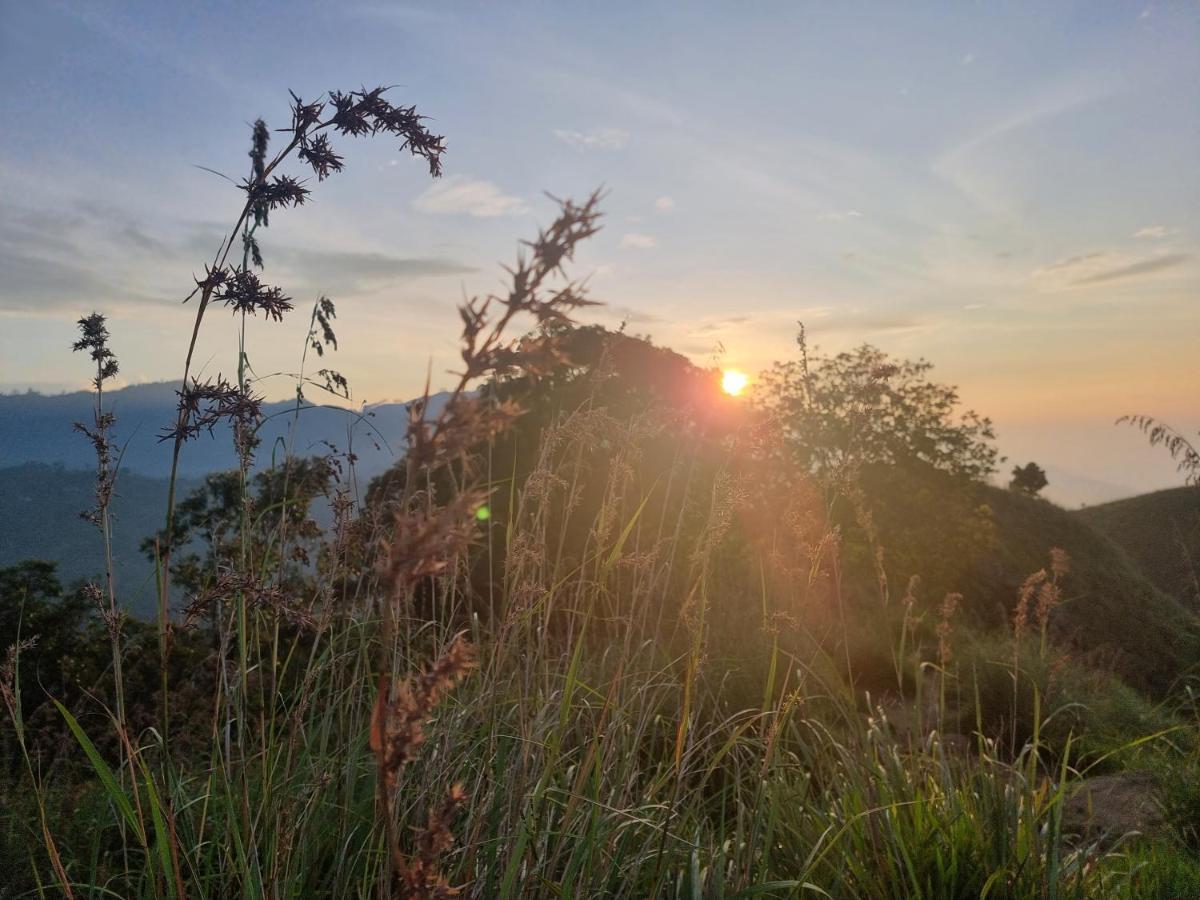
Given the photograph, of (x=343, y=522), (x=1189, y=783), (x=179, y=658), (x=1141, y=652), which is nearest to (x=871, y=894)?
(x=343, y=522)

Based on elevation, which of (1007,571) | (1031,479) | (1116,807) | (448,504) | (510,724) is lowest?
(1116,807)

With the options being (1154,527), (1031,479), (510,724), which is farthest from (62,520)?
(1154,527)

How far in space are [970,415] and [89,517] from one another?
19.0m

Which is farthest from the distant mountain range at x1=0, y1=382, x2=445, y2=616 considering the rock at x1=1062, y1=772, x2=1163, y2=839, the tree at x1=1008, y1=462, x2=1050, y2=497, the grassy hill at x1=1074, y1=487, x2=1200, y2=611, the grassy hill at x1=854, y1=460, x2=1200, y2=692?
the grassy hill at x1=1074, y1=487, x2=1200, y2=611

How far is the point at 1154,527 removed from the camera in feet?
89.0

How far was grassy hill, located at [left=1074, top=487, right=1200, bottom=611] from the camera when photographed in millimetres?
24078

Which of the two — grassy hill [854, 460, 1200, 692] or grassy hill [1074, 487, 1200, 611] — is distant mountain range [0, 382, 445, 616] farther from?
grassy hill [1074, 487, 1200, 611]

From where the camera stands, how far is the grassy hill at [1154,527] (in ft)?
→ 79.0

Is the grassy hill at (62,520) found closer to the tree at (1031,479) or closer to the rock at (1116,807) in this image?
the rock at (1116,807)

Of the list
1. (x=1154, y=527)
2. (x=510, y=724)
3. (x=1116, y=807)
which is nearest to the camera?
(x=510, y=724)

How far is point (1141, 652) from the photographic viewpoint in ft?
51.3

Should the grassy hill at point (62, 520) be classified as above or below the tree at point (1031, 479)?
below

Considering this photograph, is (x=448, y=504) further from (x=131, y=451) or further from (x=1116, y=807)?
(x=1116, y=807)

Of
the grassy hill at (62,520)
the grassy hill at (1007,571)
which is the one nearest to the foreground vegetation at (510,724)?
the grassy hill at (62,520)
